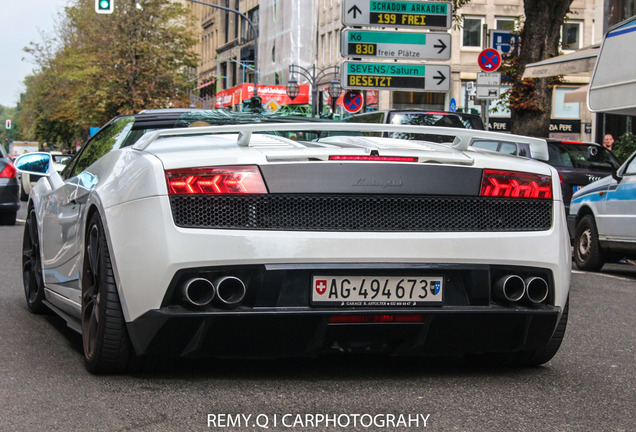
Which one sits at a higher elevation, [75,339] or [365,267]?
[365,267]

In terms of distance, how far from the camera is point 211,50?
10944 cm

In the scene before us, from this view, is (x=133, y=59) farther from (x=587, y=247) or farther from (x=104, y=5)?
(x=587, y=247)

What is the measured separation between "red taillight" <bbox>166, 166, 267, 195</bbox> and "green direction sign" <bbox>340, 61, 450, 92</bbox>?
1534 centimetres

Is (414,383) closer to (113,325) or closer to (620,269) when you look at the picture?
(113,325)

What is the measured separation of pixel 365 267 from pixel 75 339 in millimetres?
2215

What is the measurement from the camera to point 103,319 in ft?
15.4

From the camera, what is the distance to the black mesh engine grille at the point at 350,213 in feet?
14.6

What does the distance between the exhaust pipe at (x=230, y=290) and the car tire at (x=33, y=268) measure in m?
2.67

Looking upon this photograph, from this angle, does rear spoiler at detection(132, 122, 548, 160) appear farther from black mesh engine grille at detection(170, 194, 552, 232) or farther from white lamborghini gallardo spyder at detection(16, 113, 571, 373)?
black mesh engine grille at detection(170, 194, 552, 232)

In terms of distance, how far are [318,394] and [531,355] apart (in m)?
1.20

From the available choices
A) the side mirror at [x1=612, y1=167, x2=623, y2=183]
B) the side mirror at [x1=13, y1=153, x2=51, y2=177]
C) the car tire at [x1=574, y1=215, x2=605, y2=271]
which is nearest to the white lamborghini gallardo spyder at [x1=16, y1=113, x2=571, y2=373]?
the side mirror at [x1=13, y1=153, x2=51, y2=177]

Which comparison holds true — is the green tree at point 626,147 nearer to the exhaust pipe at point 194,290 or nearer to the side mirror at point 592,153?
the side mirror at point 592,153

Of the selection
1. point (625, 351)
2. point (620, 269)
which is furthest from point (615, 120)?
point (625, 351)

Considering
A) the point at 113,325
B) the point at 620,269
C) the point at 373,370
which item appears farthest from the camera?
the point at 620,269
